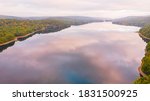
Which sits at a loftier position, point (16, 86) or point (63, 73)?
point (16, 86)

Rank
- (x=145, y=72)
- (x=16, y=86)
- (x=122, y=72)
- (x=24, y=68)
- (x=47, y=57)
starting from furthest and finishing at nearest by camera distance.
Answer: (x=47, y=57), (x=24, y=68), (x=122, y=72), (x=145, y=72), (x=16, y=86)

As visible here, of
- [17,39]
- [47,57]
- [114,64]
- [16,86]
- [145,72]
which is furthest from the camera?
[17,39]

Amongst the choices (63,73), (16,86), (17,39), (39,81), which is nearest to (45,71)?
(63,73)

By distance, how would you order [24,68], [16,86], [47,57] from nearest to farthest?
[16,86], [24,68], [47,57]

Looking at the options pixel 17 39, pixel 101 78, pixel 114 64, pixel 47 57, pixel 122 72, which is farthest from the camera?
pixel 17 39

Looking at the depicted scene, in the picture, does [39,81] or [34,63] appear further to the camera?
[34,63]

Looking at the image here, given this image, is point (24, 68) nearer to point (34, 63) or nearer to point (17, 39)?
point (34, 63)

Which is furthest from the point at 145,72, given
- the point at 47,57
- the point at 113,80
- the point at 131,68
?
the point at 47,57

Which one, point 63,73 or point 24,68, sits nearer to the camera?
point 63,73

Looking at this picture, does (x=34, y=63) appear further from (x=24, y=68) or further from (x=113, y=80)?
→ (x=113, y=80)
